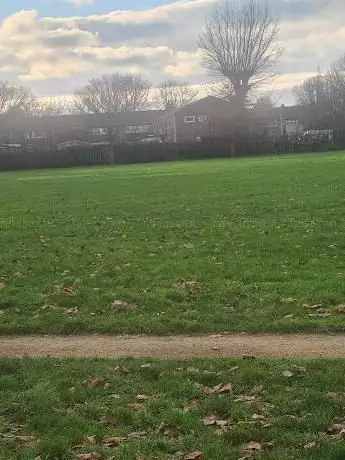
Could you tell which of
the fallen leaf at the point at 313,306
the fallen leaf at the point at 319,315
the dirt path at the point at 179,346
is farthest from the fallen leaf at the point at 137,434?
the fallen leaf at the point at 313,306

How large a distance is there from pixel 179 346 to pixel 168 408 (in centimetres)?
197

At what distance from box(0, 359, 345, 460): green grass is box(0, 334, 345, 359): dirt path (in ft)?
1.48

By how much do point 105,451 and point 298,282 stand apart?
232 inches

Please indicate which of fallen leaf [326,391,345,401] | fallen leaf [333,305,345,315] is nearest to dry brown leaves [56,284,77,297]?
fallen leaf [333,305,345,315]

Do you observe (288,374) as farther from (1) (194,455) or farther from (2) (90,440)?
(2) (90,440)

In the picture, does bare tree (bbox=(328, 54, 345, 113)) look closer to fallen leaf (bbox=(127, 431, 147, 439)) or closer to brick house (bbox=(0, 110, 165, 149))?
brick house (bbox=(0, 110, 165, 149))

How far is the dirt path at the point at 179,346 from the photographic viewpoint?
6.99m

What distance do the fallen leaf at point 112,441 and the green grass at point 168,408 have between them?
0.13 feet

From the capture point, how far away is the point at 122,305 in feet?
29.8

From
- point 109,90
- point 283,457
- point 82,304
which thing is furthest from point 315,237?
point 109,90

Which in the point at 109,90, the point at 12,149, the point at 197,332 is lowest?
the point at 197,332

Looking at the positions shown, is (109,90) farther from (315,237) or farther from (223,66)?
(315,237)

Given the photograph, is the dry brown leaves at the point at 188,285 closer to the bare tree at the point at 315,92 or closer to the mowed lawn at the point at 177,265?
the mowed lawn at the point at 177,265

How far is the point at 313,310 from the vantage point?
845 cm
